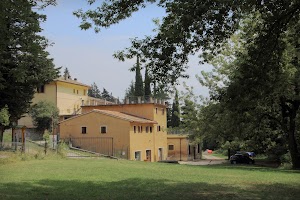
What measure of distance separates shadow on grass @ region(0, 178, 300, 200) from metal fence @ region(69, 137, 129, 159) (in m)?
36.8

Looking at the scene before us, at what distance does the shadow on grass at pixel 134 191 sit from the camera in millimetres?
11812

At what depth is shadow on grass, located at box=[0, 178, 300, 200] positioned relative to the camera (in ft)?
38.8

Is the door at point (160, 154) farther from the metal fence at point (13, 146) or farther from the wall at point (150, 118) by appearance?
the metal fence at point (13, 146)

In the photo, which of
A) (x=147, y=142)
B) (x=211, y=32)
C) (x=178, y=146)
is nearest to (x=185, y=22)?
(x=211, y=32)

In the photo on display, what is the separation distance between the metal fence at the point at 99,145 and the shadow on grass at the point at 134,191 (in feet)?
121

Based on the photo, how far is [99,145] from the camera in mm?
53406

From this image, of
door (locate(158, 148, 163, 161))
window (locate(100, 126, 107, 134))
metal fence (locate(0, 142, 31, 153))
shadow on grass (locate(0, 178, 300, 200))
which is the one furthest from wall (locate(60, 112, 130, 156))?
shadow on grass (locate(0, 178, 300, 200))

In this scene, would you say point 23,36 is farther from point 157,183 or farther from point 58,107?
point 58,107

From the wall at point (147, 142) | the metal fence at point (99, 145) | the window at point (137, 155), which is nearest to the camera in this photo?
the metal fence at point (99, 145)

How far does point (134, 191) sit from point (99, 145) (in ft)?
134

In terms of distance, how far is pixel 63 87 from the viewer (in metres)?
73.6

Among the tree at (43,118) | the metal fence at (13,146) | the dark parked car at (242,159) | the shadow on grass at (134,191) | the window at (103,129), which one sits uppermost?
the tree at (43,118)

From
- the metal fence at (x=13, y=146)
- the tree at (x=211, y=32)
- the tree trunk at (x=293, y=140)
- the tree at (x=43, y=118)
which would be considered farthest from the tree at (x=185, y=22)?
the tree at (x=43, y=118)

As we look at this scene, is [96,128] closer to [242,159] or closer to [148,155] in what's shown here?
[148,155]
